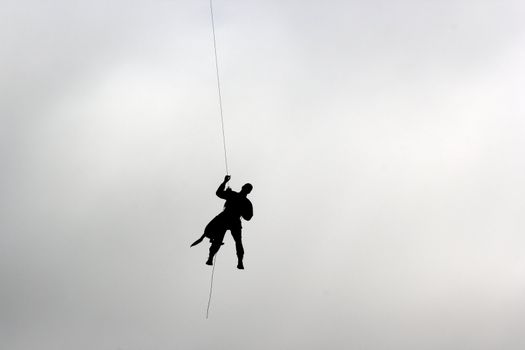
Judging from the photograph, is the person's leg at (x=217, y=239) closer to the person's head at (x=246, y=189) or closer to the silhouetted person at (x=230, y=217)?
the silhouetted person at (x=230, y=217)

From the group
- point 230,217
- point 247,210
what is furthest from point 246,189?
point 230,217

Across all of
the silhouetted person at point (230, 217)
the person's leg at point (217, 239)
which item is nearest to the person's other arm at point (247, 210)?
the silhouetted person at point (230, 217)

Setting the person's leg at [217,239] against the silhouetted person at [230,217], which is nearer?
the silhouetted person at [230,217]

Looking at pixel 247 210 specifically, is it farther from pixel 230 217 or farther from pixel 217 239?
pixel 217 239

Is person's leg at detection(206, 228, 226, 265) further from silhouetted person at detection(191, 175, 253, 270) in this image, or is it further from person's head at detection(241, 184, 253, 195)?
person's head at detection(241, 184, 253, 195)

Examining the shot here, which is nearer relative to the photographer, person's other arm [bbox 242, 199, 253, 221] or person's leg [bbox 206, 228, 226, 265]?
person's other arm [bbox 242, 199, 253, 221]

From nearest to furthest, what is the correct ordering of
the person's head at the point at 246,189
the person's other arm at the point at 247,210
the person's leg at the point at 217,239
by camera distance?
the person's head at the point at 246,189 → the person's other arm at the point at 247,210 → the person's leg at the point at 217,239

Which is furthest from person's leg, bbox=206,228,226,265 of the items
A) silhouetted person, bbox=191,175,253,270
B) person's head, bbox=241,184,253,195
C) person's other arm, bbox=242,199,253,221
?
person's head, bbox=241,184,253,195

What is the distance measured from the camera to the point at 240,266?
835 inches

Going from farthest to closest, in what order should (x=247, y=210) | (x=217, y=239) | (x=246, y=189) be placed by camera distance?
(x=217, y=239), (x=247, y=210), (x=246, y=189)

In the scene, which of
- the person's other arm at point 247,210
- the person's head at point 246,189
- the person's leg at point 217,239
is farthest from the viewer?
the person's leg at point 217,239

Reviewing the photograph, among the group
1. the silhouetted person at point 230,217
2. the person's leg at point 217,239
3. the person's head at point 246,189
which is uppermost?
the person's head at point 246,189

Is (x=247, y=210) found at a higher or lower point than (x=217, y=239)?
higher

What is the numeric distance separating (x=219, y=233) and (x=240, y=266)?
3.58 ft
